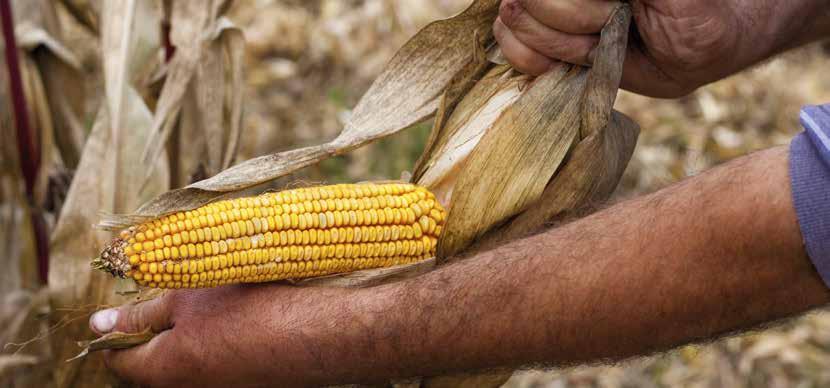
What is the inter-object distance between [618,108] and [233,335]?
11.7 feet

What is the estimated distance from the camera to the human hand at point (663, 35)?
2.10 metres

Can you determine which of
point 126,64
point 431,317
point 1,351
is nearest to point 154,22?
point 126,64

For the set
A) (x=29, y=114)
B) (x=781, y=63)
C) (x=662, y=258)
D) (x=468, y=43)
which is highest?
(x=468, y=43)

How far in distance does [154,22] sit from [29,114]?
0.58 m

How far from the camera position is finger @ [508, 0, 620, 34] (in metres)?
2.07

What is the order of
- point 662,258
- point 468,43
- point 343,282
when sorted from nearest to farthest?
point 662,258, point 343,282, point 468,43

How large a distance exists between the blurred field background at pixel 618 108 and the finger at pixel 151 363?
2.02 metres

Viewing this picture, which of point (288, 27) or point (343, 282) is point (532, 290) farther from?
point (288, 27)

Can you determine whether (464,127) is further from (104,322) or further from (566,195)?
(104,322)

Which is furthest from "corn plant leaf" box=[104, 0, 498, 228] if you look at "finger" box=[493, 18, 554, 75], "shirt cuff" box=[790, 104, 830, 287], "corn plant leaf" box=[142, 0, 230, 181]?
"shirt cuff" box=[790, 104, 830, 287]

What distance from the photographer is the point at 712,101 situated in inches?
200

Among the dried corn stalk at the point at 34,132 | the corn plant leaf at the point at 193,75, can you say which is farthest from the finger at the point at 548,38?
the dried corn stalk at the point at 34,132

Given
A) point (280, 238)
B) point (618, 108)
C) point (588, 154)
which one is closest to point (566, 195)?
point (588, 154)

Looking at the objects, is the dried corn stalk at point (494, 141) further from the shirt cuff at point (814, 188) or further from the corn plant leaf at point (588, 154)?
the shirt cuff at point (814, 188)
